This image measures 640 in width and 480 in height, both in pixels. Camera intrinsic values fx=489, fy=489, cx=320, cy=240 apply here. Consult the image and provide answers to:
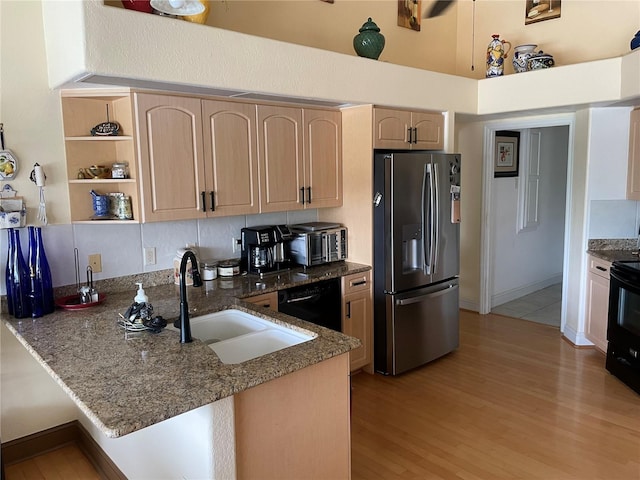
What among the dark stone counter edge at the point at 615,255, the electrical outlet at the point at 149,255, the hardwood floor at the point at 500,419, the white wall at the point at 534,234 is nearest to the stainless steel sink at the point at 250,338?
the electrical outlet at the point at 149,255

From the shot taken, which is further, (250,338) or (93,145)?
(93,145)

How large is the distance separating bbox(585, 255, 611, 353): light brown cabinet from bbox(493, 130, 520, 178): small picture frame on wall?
5.01 feet

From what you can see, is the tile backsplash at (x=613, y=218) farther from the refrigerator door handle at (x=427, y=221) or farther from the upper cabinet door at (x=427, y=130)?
the refrigerator door handle at (x=427, y=221)

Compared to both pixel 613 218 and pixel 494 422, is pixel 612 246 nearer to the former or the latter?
pixel 613 218

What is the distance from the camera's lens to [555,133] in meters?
6.14

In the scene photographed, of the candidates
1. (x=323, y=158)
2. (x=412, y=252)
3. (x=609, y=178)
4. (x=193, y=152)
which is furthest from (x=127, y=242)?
(x=609, y=178)

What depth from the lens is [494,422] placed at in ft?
10.1

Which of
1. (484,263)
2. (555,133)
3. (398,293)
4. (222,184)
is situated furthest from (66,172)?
(555,133)

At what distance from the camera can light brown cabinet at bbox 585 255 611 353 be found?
3.94 meters

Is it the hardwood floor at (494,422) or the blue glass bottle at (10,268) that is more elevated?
the blue glass bottle at (10,268)

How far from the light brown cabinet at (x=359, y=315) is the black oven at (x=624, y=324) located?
1.80 m

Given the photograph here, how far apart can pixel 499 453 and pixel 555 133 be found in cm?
465

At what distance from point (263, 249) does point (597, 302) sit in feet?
9.25

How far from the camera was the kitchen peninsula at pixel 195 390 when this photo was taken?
5.16ft
